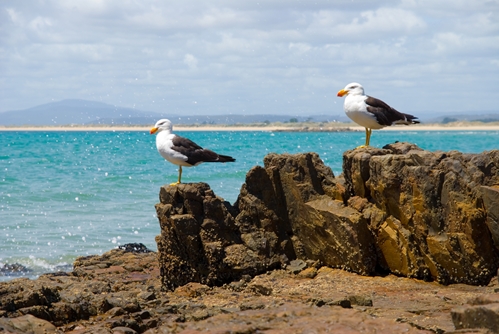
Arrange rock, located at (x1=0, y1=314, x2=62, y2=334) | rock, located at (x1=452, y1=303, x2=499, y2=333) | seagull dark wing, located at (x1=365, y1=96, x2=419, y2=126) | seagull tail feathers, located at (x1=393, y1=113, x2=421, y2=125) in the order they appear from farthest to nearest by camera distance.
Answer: seagull tail feathers, located at (x1=393, y1=113, x2=421, y2=125), seagull dark wing, located at (x1=365, y1=96, x2=419, y2=126), rock, located at (x1=0, y1=314, x2=62, y2=334), rock, located at (x1=452, y1=303, x2=499, y2=333)

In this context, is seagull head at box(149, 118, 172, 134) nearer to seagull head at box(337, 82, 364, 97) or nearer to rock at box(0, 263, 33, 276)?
seagull head at box(337, 82, 364, 97)

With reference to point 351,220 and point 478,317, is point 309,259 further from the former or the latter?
point 478,317

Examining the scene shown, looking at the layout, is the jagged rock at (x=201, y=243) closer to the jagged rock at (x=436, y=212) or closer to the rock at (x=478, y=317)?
the jagged rock at (x=436, y=212)

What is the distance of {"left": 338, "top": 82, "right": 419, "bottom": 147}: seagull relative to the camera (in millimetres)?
10781

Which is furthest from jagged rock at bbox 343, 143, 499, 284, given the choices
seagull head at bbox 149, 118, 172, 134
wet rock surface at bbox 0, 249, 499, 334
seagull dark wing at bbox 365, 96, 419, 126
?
seagull head at bbox 149, 118, 172, 134

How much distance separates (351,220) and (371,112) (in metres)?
2.50

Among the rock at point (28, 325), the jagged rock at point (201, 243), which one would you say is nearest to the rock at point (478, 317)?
the rock at point (28, 325)

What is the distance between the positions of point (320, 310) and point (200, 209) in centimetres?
321

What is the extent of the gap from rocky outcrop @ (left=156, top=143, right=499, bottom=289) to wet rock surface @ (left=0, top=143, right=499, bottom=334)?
15 mm

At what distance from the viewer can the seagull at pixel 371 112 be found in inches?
424

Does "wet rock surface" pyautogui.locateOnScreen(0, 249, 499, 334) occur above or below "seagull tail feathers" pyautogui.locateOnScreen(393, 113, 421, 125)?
below

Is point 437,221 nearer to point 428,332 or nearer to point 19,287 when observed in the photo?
point 428,332

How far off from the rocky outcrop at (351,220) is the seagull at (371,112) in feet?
2.61

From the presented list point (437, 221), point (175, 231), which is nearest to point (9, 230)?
point (175, 231)
